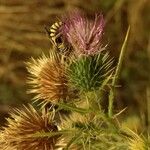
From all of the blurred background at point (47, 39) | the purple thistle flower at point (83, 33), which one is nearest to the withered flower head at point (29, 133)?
the purple thistle flower at point (83, 33)

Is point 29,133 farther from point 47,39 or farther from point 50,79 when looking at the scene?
point 47,39

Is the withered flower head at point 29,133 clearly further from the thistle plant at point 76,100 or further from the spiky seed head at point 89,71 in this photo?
the spiky seed head at point 89,71

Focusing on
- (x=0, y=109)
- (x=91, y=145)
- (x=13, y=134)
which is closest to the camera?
(x=91, y=145)

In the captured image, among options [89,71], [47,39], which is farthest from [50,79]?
[47,39]

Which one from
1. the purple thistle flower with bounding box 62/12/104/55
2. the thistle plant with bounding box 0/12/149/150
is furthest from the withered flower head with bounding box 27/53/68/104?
the purple thistle flower with bounding box 62/12/104/55

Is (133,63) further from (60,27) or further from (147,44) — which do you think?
(60,27)

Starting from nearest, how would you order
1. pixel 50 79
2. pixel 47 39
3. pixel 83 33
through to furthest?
pixel 83 33 → pixel 50 79 → pixel 47 39

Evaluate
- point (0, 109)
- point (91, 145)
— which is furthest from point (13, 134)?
point (0, 109)

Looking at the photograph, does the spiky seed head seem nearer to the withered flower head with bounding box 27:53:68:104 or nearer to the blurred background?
the withered flower head with bounding box 27:53:68:104
